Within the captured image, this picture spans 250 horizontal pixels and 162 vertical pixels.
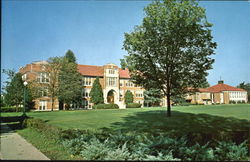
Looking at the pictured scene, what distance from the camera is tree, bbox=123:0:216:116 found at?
16.3m

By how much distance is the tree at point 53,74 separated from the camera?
36.4m

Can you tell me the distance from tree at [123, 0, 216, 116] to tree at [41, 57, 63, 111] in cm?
2272

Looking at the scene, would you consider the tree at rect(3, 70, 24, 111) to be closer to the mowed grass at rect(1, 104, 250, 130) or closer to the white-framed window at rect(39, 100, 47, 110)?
the white-framed window at rect(39, 100, 47, 110)

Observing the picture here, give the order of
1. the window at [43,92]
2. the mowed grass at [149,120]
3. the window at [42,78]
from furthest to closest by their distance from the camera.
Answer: the window at [42,78] < the window at [43,92] < the mowed grass at [149,120]

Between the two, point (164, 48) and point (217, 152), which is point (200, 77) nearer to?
point (164, 48)

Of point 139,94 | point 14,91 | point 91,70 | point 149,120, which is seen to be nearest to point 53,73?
point 14,91

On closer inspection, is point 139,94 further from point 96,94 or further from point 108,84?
point 96,94

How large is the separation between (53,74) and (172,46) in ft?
89.2

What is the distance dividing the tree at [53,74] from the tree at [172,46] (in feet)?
74.5

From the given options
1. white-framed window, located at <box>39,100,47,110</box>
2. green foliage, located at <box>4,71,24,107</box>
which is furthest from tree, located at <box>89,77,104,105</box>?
green foliage, located at <box>4,71,24,107</box>

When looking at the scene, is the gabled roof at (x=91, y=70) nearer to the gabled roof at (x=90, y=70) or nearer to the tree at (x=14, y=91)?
the gabled roof at (x=90, y=70)

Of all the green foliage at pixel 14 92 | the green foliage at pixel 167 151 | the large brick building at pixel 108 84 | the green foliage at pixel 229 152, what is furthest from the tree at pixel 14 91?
the green foliage at pixel 229 152

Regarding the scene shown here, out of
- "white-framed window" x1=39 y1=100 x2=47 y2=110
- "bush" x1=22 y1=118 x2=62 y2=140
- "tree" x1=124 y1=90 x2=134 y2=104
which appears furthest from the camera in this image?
"tree" x1=124 y1=90 x2=134 y2=104

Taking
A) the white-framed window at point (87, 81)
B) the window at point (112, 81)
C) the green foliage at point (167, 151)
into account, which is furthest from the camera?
the window at point (112, 81)
